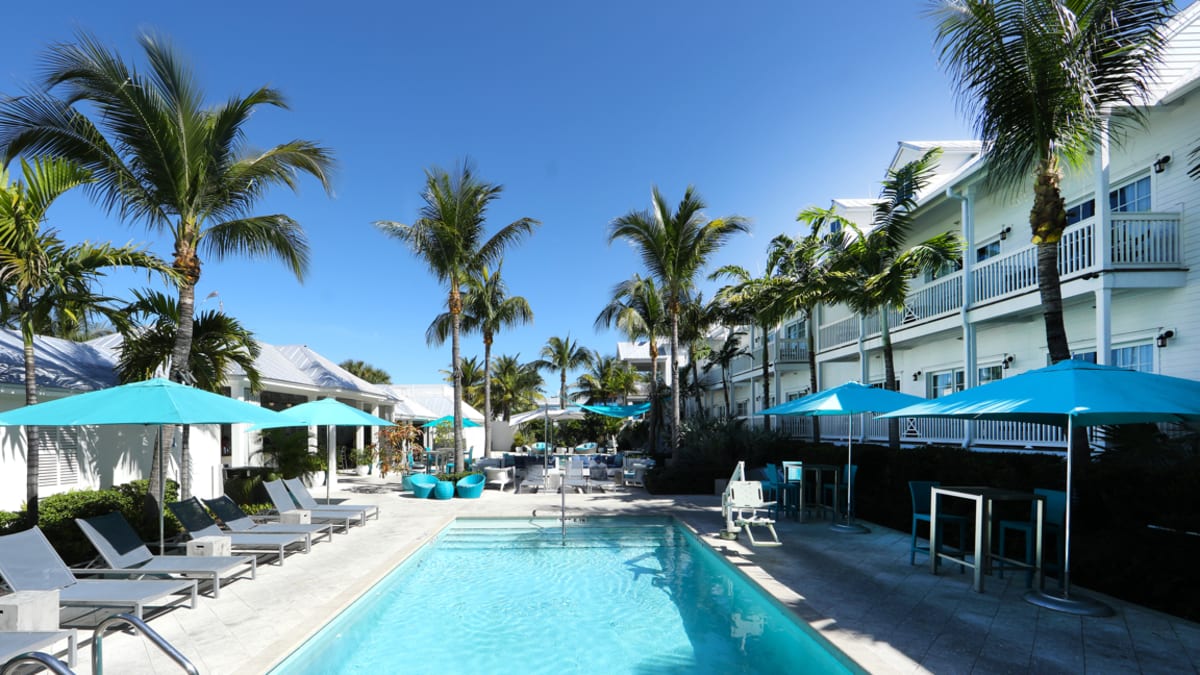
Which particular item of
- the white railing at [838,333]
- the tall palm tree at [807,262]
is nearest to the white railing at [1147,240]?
the tall palm tree at [807,262]

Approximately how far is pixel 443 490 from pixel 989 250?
15571 millimetres

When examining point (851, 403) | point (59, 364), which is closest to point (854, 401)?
point (851, 403)

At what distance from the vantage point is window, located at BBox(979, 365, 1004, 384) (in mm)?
14545

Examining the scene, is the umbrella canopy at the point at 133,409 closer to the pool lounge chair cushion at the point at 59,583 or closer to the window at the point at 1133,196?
the pool lounge chair cushion at the point at 59,583

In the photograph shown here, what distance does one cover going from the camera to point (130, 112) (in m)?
8.16

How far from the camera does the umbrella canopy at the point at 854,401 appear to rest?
10.2 metres

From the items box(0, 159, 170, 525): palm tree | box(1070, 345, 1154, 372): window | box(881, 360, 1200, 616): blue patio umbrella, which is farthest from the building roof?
box(1070, 345, 1154, 372): window

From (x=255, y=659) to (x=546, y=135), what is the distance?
16.8m

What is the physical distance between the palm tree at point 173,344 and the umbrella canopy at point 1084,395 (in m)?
11.6

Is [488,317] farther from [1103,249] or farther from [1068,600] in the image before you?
[1068,600]

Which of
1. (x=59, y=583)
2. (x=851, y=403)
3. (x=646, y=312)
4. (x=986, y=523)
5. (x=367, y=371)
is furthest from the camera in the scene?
(x=367, y=371)

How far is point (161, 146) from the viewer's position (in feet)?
27.3

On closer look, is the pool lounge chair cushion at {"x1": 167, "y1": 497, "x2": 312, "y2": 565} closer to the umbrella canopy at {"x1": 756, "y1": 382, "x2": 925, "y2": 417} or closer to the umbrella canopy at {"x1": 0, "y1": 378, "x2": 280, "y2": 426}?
the umbrella canopy at {"x1": 0, "y1": 378, "x2": 280, "y2": 426}

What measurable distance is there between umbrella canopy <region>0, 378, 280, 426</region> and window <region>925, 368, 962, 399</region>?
56.3 ft
